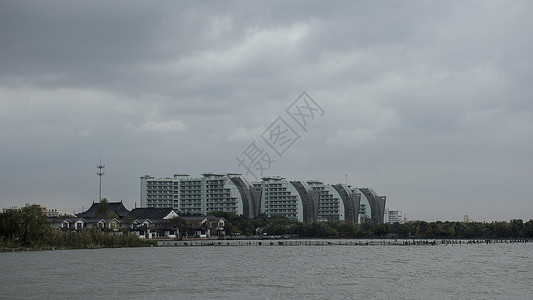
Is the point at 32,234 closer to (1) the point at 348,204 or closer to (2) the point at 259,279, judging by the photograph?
(2) the point at 259,279

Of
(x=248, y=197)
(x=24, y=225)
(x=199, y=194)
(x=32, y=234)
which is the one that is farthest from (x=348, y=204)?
(x=24, y=225)

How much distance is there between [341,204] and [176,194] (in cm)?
5415

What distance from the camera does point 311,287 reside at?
3866 cm

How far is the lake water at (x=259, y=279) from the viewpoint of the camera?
1384 inches

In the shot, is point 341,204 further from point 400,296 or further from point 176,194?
point 400,296

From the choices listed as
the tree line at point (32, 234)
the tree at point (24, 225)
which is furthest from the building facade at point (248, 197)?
the tree at point (24, 225)

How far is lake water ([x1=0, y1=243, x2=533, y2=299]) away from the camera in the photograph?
35156 mm

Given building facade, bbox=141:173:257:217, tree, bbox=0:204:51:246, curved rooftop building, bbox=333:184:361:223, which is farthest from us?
curved rooftop building, bbox=333:184:361:223

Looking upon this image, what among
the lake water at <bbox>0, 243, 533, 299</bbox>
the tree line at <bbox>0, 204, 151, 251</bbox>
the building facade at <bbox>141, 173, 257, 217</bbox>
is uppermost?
the building facade at <bbox>141, 173, 257, 217</bbox>

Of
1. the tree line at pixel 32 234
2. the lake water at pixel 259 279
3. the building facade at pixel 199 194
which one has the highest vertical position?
the building facade at pixel 199 194

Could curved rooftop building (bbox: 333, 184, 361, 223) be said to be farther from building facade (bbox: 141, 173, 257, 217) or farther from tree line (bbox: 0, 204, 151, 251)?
tree line (bbox: 0, 204, 151, 251)

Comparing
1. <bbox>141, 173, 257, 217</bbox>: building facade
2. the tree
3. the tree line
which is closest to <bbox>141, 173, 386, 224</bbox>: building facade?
<bbox>141, 173, 257, 217</bbox>: building facade

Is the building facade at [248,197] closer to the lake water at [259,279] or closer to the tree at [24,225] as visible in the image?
the tree at [24,225]

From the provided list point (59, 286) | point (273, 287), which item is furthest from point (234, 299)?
point (59, 286)
